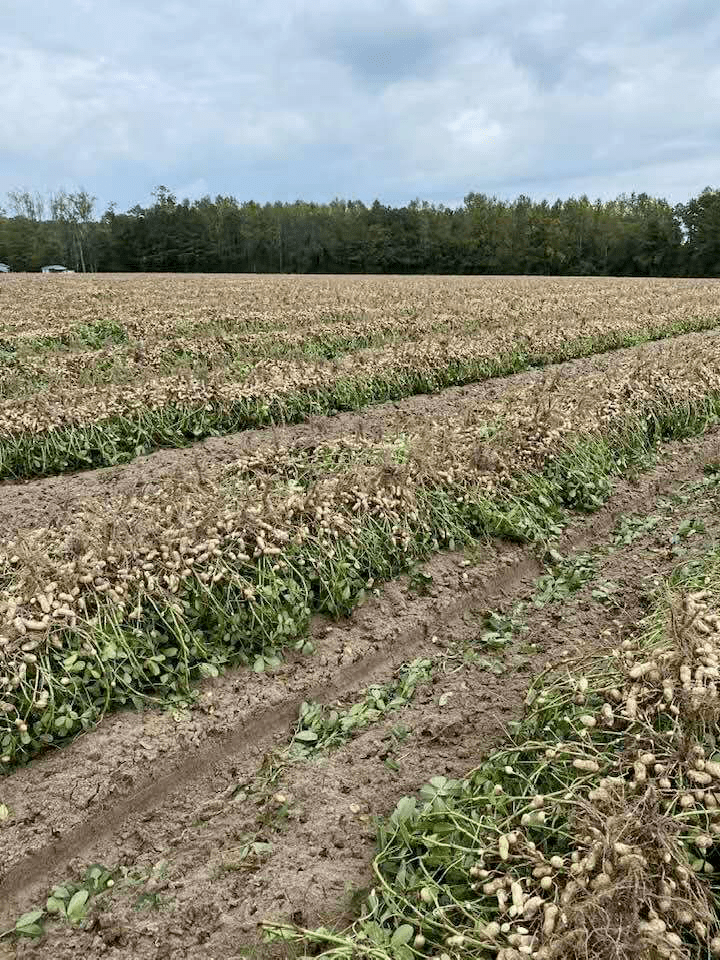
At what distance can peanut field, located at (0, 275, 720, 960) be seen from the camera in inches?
109

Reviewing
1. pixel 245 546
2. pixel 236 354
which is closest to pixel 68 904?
pixel 245 546

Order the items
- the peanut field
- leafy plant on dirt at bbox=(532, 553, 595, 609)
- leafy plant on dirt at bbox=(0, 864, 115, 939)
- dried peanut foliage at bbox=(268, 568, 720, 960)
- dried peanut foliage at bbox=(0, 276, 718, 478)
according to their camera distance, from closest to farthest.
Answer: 1. dried peanut foliage at bbox=(268, 568, 720, 960)
2. the peanut field
3. leafy plant on dirt at bbox=(0, 864, 115, 939)
4. leafy plant on dirt at bbox=(532, 553, 595, 609)
5. dried peanut foliage at bbox=(0, 276, 718, 478)

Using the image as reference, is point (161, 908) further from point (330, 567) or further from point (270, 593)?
point (330, 567)

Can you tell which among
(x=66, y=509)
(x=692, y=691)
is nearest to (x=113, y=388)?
(x=66, y=509)

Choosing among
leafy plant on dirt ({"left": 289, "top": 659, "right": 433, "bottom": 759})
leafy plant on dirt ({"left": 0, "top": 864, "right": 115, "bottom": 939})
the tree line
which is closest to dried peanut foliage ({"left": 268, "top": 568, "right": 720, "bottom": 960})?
leafy plant on dirt ({"left": 289, "top": 659, "right": 433, "bottom": 759})

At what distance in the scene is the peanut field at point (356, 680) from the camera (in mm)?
2760

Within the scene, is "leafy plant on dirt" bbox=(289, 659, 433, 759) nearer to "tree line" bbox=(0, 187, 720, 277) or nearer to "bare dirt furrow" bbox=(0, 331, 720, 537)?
"bare dirt furrow" bbox=(0, 331, 720, 537)

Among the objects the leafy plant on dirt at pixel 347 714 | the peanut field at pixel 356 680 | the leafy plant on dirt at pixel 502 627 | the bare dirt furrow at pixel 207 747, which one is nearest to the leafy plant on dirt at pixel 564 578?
the peanut field at pixel 356 680

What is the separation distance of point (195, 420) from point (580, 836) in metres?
7.40

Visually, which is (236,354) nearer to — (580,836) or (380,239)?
(580,836)

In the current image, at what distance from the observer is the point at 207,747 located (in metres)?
4.00

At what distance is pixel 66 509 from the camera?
6402 millimetres

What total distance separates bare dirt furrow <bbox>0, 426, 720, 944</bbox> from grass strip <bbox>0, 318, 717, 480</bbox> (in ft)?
14.7

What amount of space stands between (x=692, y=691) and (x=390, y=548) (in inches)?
118
